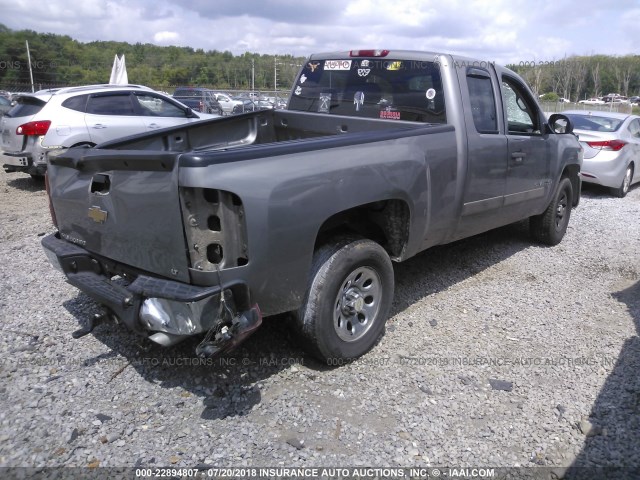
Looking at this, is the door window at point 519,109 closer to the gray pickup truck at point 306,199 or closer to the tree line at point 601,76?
the gray pickup truck at point 306,199

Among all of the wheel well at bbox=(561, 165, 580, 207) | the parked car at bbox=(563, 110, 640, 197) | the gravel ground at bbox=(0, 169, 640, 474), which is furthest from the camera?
the parked car at bbox=(563, 110, 640, 197)

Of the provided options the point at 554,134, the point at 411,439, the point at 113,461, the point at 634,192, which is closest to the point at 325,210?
the point at 411,439

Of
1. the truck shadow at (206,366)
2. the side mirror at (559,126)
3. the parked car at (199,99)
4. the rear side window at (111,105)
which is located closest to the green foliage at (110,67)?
the parked car at (199,99)

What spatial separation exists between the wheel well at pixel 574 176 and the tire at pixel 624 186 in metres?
3.87

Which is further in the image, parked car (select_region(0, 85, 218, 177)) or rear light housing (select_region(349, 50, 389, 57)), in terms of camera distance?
parked car (select_region(0, 85, 218, 177))

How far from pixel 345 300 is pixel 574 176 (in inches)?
170

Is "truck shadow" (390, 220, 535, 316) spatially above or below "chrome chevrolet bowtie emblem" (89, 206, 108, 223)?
below

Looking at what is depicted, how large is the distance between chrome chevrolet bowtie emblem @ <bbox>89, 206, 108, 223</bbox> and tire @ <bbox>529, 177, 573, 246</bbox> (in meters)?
4.79

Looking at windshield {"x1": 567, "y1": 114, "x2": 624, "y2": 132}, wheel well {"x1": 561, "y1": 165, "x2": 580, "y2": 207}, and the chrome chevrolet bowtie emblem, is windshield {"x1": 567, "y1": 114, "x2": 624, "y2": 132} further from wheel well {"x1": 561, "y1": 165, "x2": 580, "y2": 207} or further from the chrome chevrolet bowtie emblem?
the chrome chevrolet bowtie emblem

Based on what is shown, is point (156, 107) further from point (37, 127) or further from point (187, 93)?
point (187, 93)

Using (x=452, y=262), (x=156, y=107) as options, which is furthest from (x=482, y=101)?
(x=156, y=107)

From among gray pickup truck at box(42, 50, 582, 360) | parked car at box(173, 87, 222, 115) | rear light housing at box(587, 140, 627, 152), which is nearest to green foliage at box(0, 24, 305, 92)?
parked car at box(173, 87, 222, 115)

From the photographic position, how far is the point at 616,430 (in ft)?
9.75

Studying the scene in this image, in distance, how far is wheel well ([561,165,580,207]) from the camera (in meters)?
6.18
